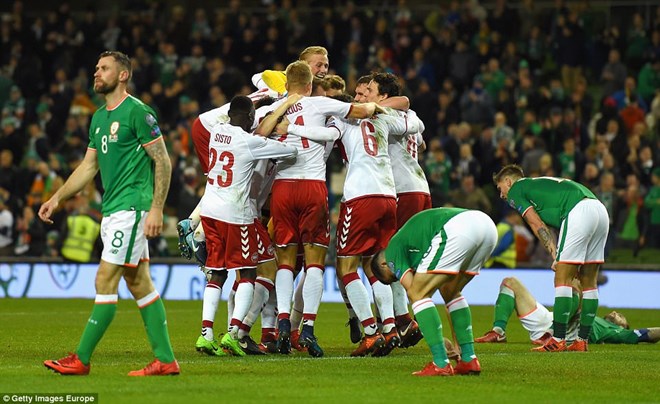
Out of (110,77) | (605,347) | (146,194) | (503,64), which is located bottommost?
(605,347)

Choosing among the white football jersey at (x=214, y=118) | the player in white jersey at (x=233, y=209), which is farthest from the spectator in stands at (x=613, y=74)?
the player in white jersey at (x=233, y=209)

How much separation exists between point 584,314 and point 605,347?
0.84 m

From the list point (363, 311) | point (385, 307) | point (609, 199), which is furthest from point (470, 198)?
point (363, 311)

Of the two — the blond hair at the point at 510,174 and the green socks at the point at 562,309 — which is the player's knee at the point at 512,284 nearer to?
the green socks at the point at 562,309

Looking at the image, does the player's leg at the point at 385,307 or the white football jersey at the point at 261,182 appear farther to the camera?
the white football jersey at the point at 261,182

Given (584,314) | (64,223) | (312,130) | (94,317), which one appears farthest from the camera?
(64,223)

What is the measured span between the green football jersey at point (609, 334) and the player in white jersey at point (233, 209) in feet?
14.1

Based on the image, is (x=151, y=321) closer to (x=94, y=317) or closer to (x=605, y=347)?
(x=94, y=317)

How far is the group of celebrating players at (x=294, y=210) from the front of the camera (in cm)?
1148

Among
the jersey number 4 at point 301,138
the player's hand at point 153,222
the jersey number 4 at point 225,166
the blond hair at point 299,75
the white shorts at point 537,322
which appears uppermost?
the blond hair at point 299,75

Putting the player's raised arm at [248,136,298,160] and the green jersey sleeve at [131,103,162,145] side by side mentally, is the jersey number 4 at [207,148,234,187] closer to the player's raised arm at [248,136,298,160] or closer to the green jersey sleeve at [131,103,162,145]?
the player's raised arm at [248,136,298,160]

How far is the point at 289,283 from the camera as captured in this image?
11.7 m

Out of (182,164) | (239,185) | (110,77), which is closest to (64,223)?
(182,164)

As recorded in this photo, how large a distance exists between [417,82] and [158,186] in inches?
669
